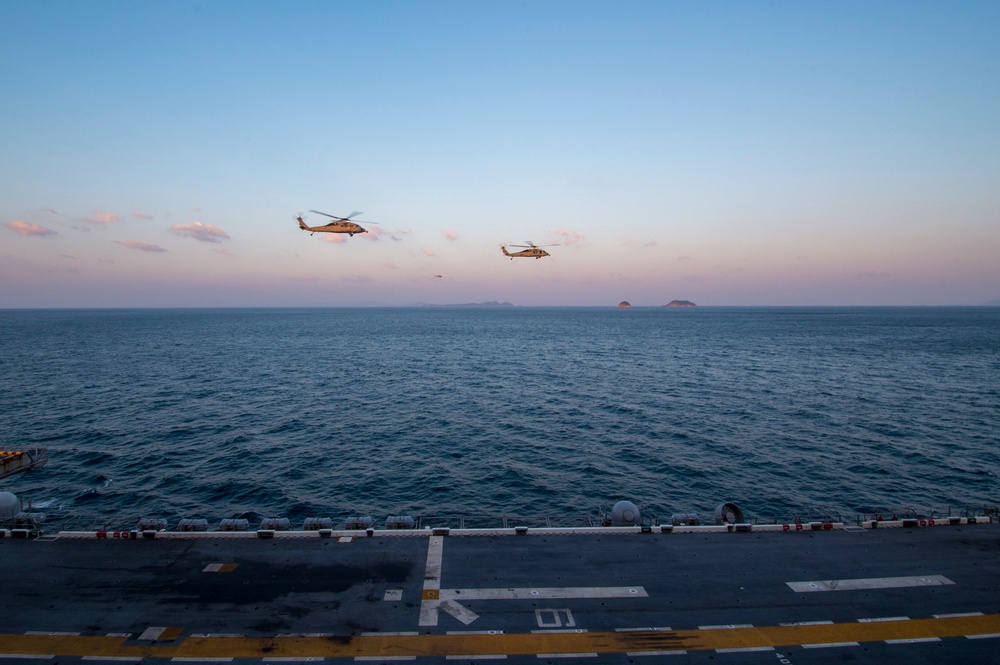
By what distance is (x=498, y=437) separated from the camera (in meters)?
56.4

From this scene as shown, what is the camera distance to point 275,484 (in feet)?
141

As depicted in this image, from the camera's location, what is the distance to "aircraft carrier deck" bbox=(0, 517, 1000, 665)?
16906 mm

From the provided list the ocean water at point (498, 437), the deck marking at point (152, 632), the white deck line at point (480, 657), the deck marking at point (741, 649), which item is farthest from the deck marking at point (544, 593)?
the ocean water at point (498, 437)

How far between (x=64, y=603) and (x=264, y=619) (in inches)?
311

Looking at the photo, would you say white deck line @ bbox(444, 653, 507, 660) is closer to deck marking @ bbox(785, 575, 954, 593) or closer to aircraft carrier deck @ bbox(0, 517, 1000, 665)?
aircraft carrier deck @ bbox(0, 517, 1000, 665)

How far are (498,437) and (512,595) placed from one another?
120ft

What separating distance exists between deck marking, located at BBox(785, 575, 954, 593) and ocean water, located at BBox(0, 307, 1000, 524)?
A: 1723cm

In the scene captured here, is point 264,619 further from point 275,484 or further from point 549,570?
point 275,484

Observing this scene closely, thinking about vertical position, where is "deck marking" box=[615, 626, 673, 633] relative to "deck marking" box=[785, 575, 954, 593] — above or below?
below

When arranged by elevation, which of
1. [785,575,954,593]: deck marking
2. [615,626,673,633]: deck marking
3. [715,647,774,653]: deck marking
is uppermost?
[785,575,954,593]: deck marking

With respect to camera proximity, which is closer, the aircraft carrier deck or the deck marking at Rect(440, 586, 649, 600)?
the aircraft carrier deck

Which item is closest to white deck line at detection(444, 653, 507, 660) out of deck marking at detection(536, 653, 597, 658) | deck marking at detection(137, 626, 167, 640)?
deck marking at detection(536, 653, 597, 658)

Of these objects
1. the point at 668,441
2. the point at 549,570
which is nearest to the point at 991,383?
the point at 668,441

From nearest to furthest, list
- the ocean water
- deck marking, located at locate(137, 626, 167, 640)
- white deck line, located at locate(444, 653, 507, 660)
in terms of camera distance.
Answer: white deck line, located at locate(444, 653, 507, 660) → deck marking, located at locate(137, 626, 167, 640) → the ocean water
